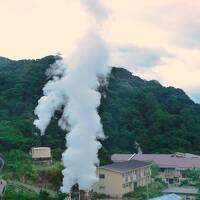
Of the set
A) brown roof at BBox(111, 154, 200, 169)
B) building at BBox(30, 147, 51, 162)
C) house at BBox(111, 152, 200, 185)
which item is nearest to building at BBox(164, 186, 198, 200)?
house at BBox(111, 152, 200, 185)

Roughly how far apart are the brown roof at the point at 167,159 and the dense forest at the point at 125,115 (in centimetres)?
174

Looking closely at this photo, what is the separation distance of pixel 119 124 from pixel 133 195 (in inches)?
674

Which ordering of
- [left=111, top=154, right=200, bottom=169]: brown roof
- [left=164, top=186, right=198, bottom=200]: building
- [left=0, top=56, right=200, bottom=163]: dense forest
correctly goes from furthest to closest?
[left=0, top=56, right=200, bottom=163]: dense forest → [left=111, top=154, right=200, bottom=169]: brown roof → [left=164, top=186, right=198, bottom=200]: building

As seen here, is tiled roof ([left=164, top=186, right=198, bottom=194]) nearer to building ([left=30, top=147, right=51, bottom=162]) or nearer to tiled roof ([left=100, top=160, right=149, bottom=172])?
tiled roof ([left=100, top=160, right=149, bottom=172])

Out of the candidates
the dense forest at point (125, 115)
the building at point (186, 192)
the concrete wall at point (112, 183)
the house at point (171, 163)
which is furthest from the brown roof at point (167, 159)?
the concrete wall at point (112, 183)

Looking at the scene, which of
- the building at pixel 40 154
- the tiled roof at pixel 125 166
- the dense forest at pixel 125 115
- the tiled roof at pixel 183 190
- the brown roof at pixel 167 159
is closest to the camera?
the tiled roof at pixel 183 190

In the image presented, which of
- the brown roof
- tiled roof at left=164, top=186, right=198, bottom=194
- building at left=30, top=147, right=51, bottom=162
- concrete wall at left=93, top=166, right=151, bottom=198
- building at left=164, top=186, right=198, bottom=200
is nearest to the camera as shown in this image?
building at left=164, top=186, right=198, bottom=200

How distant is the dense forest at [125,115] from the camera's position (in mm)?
49906

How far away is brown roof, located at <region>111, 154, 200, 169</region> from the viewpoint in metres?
42.5

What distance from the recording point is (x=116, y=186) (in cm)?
3569

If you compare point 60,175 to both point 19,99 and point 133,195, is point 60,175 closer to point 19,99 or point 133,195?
point 133,195

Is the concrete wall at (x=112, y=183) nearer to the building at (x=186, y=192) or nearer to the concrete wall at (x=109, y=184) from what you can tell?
the concrete wall at (x=109, y=184)

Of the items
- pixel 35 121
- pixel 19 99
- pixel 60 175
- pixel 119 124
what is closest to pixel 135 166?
pixel 60 175

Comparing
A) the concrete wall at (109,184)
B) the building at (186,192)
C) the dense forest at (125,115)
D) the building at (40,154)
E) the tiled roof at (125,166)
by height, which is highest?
the dense forest at (125,115)
